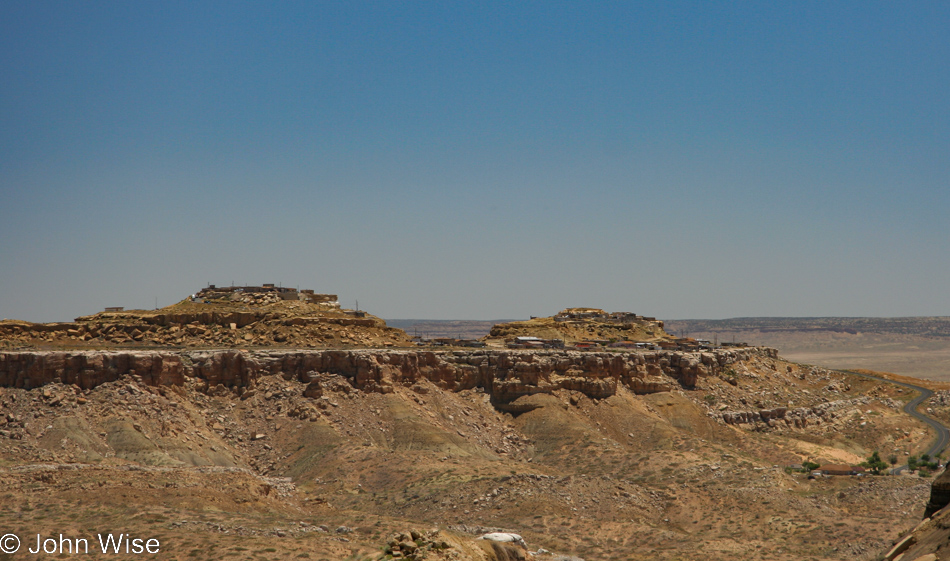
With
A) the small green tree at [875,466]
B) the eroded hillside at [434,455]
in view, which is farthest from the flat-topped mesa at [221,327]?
the small green tree at [875,466]

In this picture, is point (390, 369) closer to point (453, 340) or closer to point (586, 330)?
point (453, 340)

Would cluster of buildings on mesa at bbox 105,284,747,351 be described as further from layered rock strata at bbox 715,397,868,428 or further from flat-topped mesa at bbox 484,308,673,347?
layered rock strata at bbox 715,397,868,428

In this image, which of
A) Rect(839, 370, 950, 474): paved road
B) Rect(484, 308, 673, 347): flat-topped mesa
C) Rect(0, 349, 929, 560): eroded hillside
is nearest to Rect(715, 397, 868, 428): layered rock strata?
Rect(0, 349, 929, 560): eroded hillside

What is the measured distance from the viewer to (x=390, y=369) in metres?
78.9

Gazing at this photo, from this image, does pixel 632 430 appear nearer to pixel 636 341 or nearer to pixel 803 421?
pixel 803 421

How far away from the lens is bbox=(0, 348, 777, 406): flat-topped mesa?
67.5 meters

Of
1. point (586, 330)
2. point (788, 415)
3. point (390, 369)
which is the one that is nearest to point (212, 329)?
point (390, 369)

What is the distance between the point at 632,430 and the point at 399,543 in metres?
48.1

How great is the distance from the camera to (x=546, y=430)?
77.8 meters

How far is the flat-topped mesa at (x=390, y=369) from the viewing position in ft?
221

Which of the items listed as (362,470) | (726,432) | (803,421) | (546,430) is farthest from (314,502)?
(803,421)

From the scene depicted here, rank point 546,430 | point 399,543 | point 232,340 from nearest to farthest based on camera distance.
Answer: point 399,543 → point 546,430 → point 232,340

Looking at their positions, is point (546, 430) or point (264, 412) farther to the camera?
point (546, 430)

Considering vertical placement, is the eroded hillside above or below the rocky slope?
below
